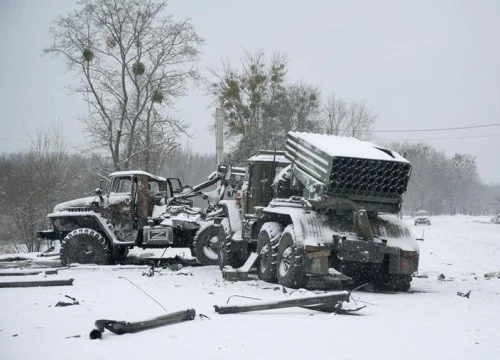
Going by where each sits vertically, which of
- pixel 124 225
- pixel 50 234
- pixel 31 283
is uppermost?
pixel 124 225

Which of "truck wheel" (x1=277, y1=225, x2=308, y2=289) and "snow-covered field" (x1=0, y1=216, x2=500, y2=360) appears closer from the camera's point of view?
"snow-covered field" (x1=0, y1=216, x2=500, y2=360)

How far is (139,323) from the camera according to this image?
22.2ft

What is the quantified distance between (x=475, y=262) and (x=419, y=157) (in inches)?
3399

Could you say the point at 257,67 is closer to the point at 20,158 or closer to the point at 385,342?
the point at 20,158

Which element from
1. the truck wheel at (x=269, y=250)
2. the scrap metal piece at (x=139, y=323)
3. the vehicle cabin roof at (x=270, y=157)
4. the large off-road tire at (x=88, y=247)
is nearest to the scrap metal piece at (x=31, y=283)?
the truck wheel at (x=269, y=250)

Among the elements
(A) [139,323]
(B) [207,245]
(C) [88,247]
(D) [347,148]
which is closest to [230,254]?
(B) [207,245]

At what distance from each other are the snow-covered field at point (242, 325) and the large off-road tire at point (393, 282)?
0.29 meters

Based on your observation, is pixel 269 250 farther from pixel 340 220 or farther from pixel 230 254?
pixel 230 254

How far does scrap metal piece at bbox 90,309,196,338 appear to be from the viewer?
6.53 meters

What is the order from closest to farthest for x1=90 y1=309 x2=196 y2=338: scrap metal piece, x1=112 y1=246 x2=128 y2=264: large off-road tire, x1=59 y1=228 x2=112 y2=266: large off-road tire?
1. x1=90 y1=309 x2=196 y2=338: scrap metal piece
2. x1=59 y1=228 x2=112 y2=266: large off-road tire
3. x1=112 y1=246 x2=128 y2=264: large off-road tire

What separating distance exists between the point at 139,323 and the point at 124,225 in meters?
10.4

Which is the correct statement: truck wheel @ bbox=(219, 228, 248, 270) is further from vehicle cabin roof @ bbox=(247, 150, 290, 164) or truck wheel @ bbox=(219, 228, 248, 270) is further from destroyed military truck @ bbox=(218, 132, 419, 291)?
vehicle cabin roof @ bbox=(247, 150, 290, 164)

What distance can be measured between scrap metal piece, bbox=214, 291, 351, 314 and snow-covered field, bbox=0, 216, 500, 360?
0.11 m

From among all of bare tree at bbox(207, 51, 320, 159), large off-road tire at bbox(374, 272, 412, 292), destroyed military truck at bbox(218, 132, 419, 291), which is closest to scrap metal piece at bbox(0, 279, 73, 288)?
destroyed military truck at bbox(218, 132, 419, 291)
